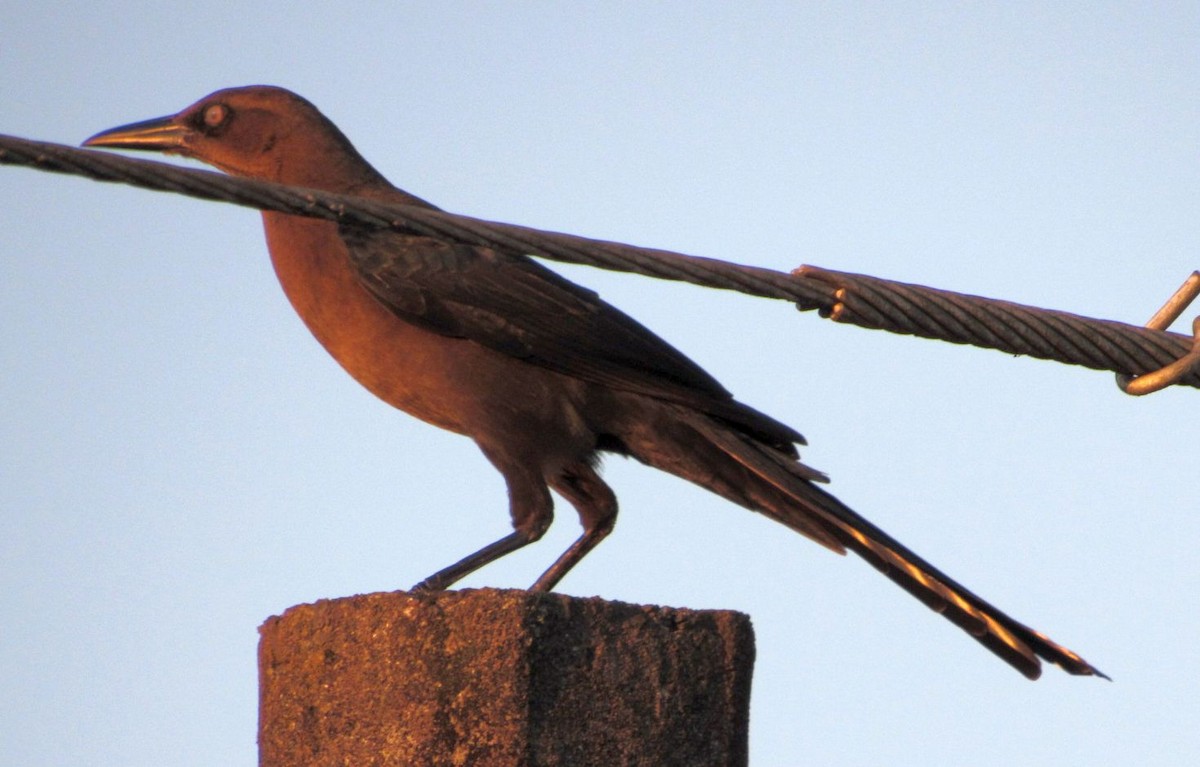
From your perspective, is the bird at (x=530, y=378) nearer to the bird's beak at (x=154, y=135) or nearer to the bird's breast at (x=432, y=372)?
the bird's breast at (x=432, y=372)

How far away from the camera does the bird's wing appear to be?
579 centimetres

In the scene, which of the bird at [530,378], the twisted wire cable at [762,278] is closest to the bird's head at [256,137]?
the bird at [530,378]

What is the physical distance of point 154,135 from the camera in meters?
6.78

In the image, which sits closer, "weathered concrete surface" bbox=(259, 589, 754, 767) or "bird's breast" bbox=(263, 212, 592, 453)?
"weathered concrete surface" bbox=(259, 589, 754, 767)

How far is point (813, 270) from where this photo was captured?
427cm

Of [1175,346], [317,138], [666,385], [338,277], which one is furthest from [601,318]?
[1175,346]

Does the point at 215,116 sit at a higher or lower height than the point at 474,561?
higher

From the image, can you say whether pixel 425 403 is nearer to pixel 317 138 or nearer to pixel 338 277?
pixel 338 277

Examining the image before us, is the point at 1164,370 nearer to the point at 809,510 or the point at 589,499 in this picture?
the point at 809,510

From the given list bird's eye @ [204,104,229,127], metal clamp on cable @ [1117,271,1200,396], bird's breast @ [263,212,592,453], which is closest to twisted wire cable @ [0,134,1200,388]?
metal clamp on cable @ [1117,271,1200,396]

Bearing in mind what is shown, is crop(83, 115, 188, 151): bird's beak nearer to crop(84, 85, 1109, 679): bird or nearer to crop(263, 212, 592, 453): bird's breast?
crop(84, 85, 1109, 679): bird

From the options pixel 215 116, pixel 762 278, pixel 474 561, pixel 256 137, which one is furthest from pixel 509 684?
pixel 215 116

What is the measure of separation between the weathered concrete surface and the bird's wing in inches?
74.9

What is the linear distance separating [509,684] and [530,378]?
88.7 inches
